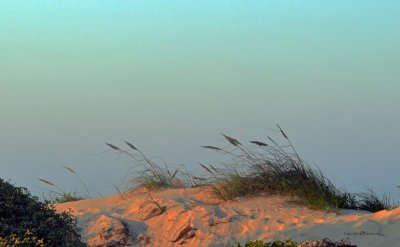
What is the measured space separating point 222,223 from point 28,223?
3.41 meters

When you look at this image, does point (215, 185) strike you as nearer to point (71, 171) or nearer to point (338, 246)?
point (71, 171)

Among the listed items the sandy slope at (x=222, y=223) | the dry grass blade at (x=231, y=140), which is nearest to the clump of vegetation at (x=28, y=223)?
the sandy slope at (x=222, y=223)

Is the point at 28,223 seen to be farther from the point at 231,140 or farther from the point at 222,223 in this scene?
the point at 231,140

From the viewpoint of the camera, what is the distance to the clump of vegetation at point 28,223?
6555 mm

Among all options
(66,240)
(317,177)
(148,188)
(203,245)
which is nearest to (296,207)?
(317,177)

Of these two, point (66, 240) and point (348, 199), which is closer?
point (66, 240)

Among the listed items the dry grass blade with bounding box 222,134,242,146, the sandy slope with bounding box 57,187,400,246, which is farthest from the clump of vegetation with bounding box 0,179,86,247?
the dry grass blade with bounding box 222,134,242,146

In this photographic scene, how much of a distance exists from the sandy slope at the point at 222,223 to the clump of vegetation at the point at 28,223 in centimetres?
198

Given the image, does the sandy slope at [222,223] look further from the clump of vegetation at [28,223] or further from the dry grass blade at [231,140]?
the clump of vegetation at [28,223]

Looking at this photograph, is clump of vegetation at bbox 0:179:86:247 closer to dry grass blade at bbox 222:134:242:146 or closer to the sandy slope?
the sandy slope

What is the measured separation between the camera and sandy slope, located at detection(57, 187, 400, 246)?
9.09 m

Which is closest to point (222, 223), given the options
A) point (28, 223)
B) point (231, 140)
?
point (231, 140)

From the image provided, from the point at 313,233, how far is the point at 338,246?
3.35 meters

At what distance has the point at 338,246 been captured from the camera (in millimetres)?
5734
